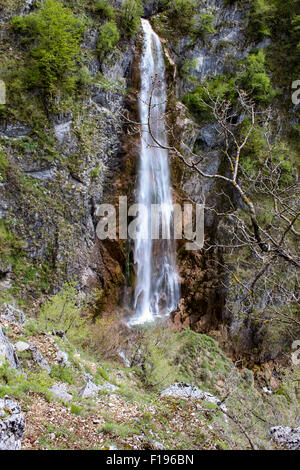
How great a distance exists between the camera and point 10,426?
320 centimetres

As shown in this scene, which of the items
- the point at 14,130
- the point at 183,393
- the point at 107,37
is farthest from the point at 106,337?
the point at 107,37

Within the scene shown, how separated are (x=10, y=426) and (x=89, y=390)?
319cm

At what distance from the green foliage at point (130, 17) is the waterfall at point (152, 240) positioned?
1.12 meters

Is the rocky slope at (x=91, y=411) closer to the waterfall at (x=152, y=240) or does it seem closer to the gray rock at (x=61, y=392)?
the gray rock at (x=61, y=392)

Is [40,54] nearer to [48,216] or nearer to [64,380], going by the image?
[48,216]

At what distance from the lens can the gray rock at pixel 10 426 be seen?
3.09 metres

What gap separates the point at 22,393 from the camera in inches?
181

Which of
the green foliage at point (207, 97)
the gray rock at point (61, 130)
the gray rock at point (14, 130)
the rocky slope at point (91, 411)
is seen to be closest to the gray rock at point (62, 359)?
the rocky slope at point (91, 411)

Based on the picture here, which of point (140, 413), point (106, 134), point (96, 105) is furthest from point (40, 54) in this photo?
point (140, 413)

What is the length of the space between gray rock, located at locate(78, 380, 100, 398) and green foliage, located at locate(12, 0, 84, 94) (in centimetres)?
1297

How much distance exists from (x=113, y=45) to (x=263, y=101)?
32.4 ft

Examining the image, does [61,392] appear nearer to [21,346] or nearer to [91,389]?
[91,389]

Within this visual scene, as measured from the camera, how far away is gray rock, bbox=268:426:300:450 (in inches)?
138

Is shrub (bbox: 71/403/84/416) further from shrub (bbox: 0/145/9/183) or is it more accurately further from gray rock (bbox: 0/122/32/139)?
gray rock (bbox: 0/122/32/139)
